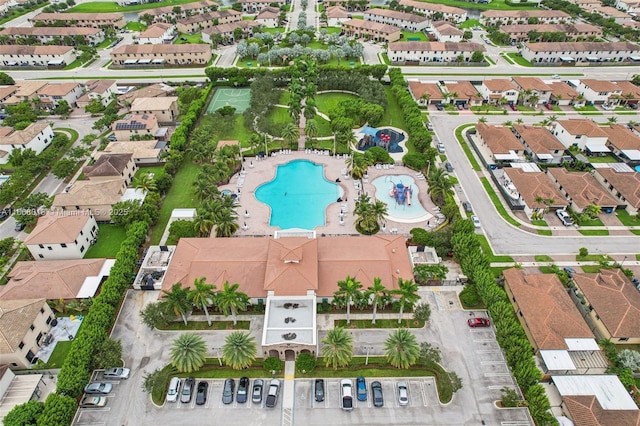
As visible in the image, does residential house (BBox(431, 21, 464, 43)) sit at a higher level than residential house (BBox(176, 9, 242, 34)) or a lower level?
lower

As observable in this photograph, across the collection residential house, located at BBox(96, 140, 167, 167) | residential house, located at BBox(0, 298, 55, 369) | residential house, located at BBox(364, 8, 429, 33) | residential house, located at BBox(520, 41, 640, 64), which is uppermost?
residential house, located at BBox(364, 8, 429, 33)

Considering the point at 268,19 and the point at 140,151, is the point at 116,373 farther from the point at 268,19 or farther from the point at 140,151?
the point at 268,19

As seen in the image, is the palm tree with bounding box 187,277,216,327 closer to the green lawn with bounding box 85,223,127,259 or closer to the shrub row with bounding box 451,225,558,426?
the green lawn with bounding box 85,223,127,259

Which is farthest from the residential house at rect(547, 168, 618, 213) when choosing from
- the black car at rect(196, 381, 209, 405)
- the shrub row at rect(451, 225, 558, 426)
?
the black car at rect(196, 381, 209, 405)

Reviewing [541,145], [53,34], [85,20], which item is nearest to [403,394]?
[541,145]

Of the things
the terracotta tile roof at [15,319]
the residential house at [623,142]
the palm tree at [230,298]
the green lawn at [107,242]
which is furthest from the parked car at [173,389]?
the residential house at [623,142]

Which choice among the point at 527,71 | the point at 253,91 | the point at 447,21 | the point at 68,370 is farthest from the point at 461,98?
the point at 68,370
